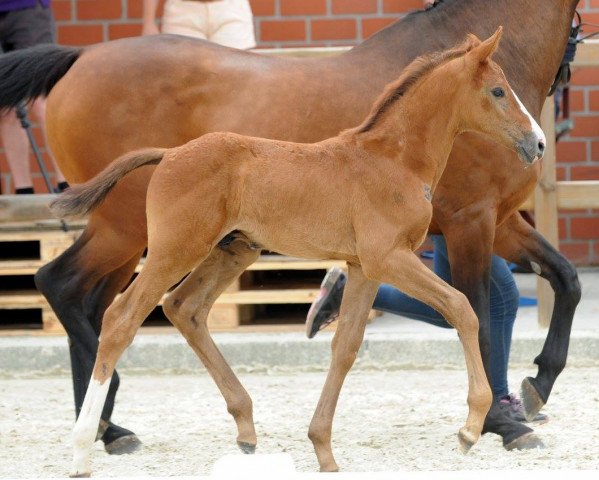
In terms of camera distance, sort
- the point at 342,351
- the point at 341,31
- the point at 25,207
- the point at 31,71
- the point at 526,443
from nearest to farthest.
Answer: the point at 342,351, the point at 526,443, the point at 31,71, the point at 25,207, the point at 341,31

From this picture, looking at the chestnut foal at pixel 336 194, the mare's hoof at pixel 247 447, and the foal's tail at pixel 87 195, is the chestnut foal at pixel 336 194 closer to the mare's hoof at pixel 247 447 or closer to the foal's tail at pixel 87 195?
the foal's tail at pixel 87 195

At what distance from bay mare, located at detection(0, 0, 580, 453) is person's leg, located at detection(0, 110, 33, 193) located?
228 cm

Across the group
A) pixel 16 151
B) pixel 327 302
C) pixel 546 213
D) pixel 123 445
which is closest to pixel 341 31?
pixel 546 213

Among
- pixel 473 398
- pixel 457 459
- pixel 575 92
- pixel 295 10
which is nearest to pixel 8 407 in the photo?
pixel 457 459

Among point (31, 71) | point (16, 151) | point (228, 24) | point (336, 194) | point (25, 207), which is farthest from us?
point (16, 151)

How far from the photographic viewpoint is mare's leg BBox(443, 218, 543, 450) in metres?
4.77

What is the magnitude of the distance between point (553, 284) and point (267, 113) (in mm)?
1416

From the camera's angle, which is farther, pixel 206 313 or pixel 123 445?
pixel 123 445

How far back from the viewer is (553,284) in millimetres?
5129

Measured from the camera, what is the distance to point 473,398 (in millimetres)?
3814

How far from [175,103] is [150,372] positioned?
2.19m

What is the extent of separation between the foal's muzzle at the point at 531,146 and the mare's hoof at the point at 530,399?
1.37 metres

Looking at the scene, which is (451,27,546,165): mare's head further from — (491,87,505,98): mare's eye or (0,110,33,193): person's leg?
(0,110,33,193): person's leg

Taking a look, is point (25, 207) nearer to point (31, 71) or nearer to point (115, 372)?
point (31, 71)
